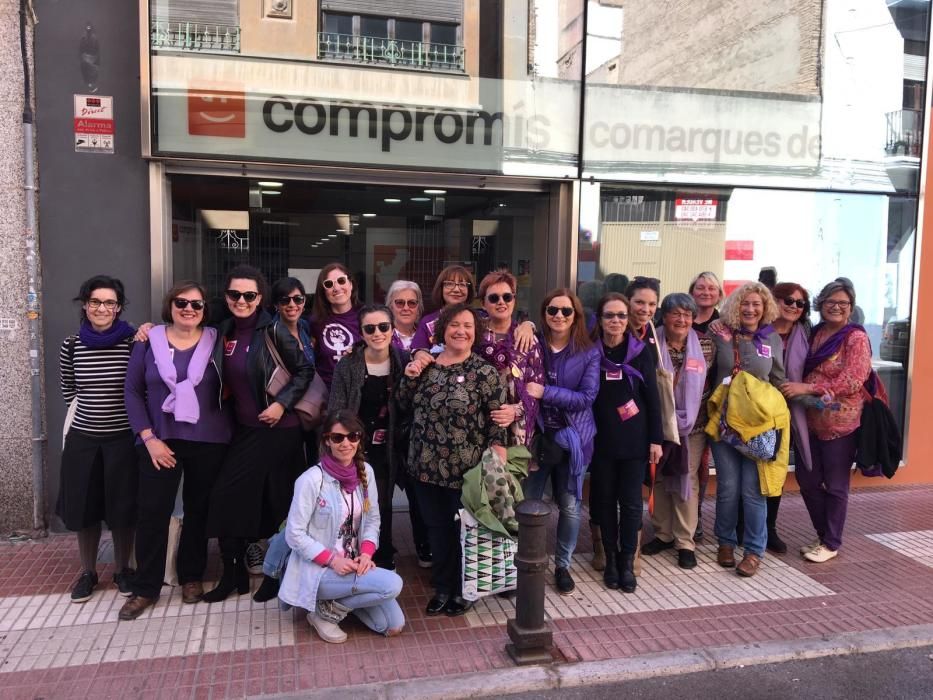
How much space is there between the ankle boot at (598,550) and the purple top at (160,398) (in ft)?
8.89

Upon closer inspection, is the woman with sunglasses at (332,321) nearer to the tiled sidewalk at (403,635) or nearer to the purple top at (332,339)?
the purple top at (332,339)

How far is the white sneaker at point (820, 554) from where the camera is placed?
5.58 meters

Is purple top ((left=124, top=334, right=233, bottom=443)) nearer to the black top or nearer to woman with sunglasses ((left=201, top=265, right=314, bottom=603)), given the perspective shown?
woman with sunglasses ((left=201, top=265, right=314, bottom=603))

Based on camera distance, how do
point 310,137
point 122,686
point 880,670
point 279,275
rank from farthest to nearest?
point 279,275
point 310,137
point 880,670
point 122,686

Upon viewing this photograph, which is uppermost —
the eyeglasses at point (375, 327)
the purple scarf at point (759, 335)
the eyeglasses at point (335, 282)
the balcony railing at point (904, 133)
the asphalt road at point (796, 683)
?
the balcony railing at point (904, 133)

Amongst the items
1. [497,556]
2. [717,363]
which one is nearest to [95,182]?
[497,556]

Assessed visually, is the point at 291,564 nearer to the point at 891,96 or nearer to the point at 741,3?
the point at 741,3

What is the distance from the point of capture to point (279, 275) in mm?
6680

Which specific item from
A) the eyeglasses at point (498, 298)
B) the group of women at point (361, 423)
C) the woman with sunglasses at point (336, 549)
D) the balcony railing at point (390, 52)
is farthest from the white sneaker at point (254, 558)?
the balcony railing at point (390, 52)

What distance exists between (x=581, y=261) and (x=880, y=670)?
395cm

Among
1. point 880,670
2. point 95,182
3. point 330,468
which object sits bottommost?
point 880,670

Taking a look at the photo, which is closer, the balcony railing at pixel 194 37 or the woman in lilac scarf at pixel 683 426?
the woman in lilac scarf at pixel 683 426

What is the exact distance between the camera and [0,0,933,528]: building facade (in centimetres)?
570

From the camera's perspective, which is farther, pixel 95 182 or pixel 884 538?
pixel 884 538
